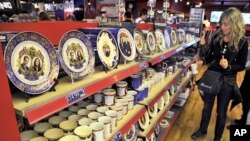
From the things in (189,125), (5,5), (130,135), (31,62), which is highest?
(5,5)

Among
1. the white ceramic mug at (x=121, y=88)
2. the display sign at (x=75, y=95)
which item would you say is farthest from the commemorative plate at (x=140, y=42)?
the display sign at (x=75, y=95)

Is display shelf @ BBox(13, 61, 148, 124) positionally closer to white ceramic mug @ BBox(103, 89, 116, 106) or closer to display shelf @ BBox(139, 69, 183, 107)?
white ceramic mug @ BBox(103, 89, 116, 106)

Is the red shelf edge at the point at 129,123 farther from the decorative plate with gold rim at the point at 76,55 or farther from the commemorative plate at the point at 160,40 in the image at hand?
the commemorative plate at the point at 160,40

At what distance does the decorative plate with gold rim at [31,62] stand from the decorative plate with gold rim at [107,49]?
37 cm

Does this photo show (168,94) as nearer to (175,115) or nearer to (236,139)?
(175,115)

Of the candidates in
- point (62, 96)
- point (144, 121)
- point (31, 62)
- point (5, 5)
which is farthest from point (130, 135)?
point (5, 5)

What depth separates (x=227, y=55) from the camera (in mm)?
2361

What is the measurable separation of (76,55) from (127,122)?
0.63m

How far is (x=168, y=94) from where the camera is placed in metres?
2.74

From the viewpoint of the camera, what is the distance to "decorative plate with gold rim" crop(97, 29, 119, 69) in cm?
135

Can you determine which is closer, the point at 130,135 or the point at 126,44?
the point at 126,44

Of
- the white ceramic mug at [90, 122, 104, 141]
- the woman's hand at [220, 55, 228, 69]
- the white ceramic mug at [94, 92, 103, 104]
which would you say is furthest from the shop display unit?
the woman's hand at [220, 55, 228, 69]

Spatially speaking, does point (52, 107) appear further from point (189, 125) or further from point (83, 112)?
point (189, 125)

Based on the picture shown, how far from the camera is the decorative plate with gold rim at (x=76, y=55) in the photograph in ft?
3.57
